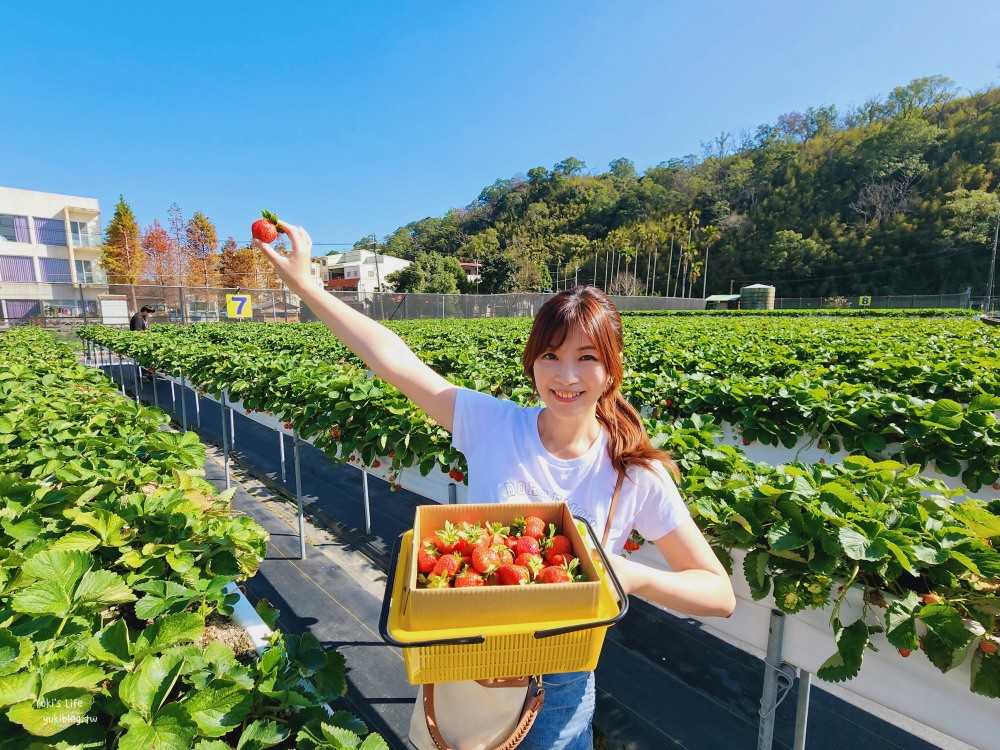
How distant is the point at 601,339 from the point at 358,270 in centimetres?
8774

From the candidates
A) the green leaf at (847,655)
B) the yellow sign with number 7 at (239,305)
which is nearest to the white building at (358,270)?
the yellow sign with number 7 at (239,305)

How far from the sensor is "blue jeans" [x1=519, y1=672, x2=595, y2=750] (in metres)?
1.44

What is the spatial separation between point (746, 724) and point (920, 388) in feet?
13.3

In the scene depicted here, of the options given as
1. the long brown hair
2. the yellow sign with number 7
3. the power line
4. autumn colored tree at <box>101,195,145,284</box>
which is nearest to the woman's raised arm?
the long brown hair

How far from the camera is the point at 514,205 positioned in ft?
359

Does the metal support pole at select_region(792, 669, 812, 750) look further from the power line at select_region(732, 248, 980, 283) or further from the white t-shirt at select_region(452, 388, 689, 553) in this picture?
the power line at select_region(732, 248, 980, 283)

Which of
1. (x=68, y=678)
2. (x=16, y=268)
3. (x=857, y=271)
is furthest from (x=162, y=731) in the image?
(x=857, y=271)

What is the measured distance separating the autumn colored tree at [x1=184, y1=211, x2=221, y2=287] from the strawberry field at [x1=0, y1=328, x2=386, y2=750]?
52.5m

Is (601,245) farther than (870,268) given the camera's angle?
Yes

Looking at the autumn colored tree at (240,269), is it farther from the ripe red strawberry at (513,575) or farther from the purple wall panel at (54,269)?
the ripe red strawberry at (513,575)

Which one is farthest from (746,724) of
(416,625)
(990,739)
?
(416,625)

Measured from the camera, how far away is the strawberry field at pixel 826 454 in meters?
1.50

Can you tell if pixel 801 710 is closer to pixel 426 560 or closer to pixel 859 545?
pixel 859 545

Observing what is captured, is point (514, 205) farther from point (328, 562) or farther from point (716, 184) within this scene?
point (328, 562)
